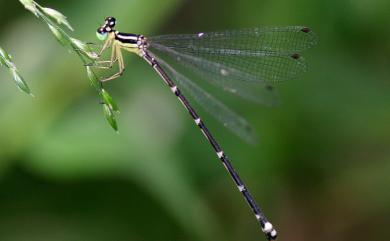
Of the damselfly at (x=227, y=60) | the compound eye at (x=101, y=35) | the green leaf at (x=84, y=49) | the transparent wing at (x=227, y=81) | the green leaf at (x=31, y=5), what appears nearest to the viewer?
the green leaf at (x=31, y=5)

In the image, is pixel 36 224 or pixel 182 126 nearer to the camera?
pixel 36 224

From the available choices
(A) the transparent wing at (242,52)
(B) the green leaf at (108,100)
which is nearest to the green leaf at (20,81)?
(B) the green leaf at (108,100)

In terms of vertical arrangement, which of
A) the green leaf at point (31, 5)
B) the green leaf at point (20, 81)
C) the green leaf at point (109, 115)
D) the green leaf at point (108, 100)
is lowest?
the green leaf at point (109, 115)

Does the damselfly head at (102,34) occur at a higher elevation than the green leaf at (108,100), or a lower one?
higher

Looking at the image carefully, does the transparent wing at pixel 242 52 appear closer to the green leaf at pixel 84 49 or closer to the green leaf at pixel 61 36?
the green leaf at pixel 84 49

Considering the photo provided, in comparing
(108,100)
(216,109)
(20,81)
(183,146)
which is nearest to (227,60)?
(216,109)

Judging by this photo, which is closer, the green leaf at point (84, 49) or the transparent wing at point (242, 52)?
the green leaf at point (84, 49)

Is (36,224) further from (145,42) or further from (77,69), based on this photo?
(145,42)

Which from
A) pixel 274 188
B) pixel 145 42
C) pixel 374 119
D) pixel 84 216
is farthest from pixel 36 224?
pixel 374 119

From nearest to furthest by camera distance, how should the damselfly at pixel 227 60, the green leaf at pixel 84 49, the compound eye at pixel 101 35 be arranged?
1. the green leaf at pixel 84 49
2. the compound eye at pixel 101 35
3. the damselfly at pixel 227 60
